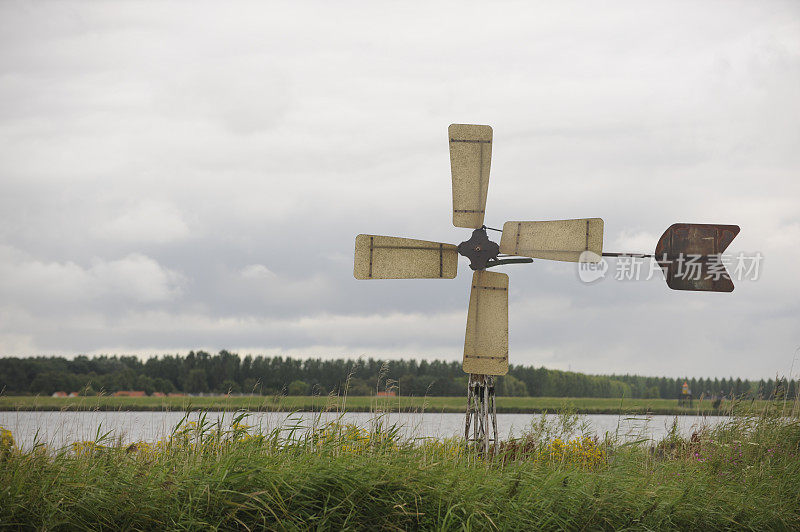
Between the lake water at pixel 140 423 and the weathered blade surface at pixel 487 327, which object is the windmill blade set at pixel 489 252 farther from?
the lake water at pixel 140 423

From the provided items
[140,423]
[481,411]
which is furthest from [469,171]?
[140,423]

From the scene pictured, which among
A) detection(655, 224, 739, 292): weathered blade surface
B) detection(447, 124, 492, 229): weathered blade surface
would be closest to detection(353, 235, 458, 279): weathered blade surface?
detection(447, 124, 492, 229): weathered blade surface

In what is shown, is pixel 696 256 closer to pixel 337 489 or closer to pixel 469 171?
pixel 469 171

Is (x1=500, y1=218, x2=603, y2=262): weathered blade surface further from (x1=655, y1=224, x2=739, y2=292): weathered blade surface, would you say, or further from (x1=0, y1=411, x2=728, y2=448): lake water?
(x1=0, y1=411, x2=728, y2=448): lake water

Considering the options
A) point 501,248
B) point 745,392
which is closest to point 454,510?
point 501,248

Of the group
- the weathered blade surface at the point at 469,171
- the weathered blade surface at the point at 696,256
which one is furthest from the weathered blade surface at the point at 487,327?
the weathered blade surface at the point at 696,256

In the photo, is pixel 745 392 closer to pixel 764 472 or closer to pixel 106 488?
pixel 764 472

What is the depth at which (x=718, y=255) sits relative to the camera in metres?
8.33

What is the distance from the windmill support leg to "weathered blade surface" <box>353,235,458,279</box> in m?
1.42

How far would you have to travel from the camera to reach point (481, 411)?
324 inches

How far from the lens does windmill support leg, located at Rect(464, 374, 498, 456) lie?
810cm

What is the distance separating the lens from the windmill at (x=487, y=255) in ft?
26.6

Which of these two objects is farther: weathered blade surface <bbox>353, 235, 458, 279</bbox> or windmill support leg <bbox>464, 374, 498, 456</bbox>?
weathered blade surface <bbox>353, 235, 458, 279</bbox>

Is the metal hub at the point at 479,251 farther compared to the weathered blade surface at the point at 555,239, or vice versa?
the metal hub at the point at 479,251
